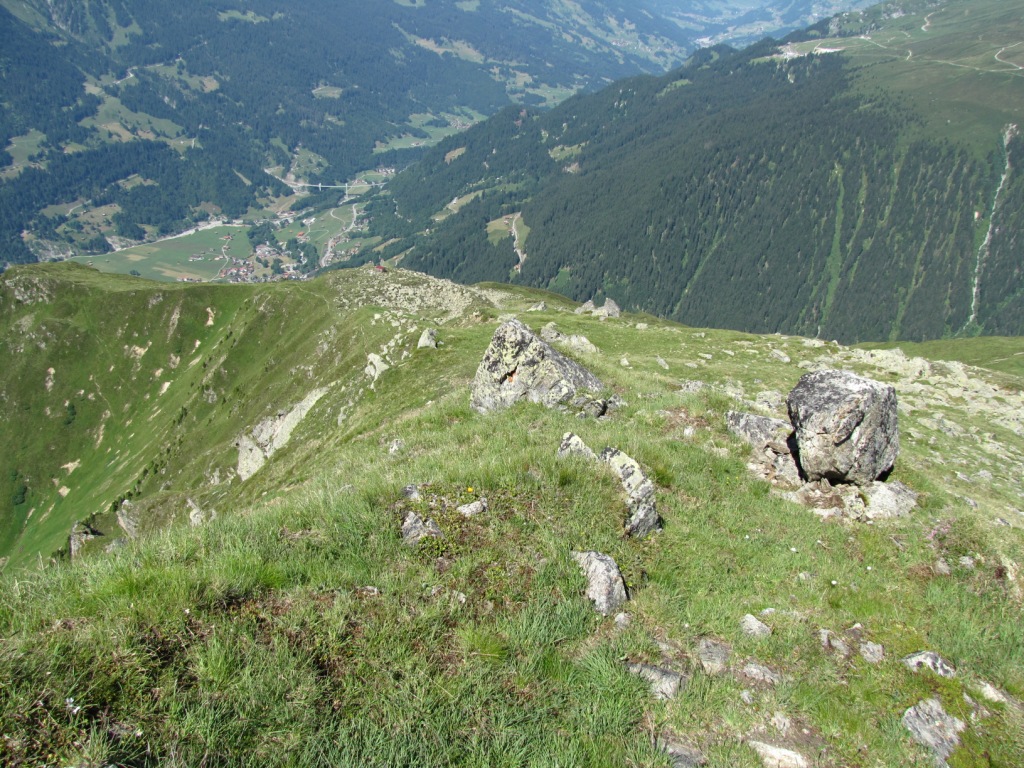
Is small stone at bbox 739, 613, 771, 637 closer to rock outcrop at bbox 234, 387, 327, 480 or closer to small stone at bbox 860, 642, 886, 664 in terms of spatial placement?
small stone at bbox 860, 642, 886, 664

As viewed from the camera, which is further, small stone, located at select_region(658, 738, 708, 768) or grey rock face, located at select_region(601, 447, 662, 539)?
grey rock face, located at select_region(601, 447, 662, 539)

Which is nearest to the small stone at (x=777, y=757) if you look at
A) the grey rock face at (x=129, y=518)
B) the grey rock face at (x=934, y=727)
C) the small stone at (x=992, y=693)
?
the grey rock face at (x=934, y=727)

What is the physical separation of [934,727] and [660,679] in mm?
3355

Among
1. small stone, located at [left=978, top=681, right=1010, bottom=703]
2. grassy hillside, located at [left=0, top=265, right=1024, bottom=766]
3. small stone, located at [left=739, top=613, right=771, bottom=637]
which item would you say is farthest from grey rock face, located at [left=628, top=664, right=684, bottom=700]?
small stone, located at [left=978, top=681, right=1010, bottom=703]

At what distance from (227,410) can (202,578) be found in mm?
82396

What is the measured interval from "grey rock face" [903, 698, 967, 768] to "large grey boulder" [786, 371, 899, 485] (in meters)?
7.70

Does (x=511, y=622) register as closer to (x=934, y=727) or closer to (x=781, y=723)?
(x=781, y=723)

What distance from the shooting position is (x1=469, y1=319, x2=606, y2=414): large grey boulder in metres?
17.9

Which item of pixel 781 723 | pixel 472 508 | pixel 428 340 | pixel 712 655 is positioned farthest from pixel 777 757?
pixel 428 340

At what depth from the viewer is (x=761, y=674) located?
21.7 ft

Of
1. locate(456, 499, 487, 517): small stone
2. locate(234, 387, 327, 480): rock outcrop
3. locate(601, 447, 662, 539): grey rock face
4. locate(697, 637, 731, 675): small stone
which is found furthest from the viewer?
locate(234, 387, 327, 480): rock outcrop

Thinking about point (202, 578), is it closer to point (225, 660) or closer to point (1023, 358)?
point (225, 660)

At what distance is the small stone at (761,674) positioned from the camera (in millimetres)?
6551

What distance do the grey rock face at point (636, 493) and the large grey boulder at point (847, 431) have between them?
5.92 meters
